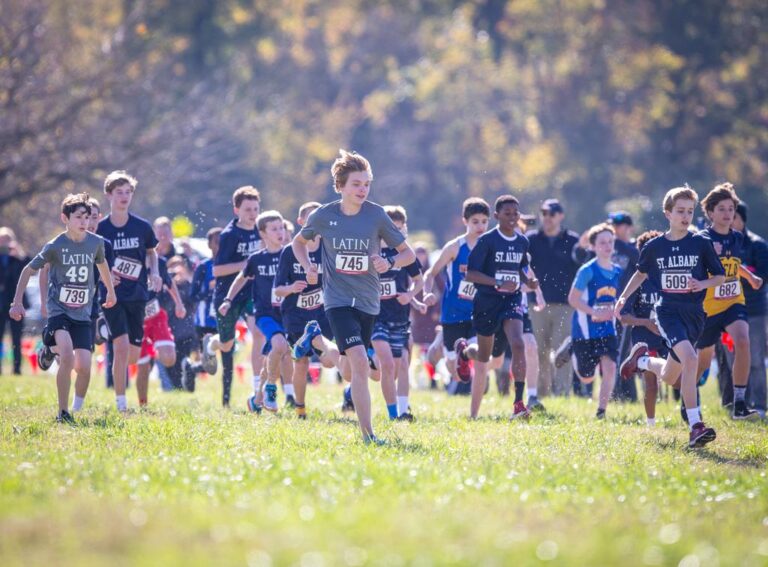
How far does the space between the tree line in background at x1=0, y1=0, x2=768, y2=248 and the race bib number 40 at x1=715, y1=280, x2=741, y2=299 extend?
25251 mm

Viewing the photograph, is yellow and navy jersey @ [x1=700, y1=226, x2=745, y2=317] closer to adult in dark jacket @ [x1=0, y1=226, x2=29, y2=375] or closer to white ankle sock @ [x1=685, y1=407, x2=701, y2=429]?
white ankle sock @ [x1=685, y1=407, x2=701, y2=429]

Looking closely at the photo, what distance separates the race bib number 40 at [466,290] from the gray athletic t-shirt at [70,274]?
397cm

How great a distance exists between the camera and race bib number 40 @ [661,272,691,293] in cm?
1117

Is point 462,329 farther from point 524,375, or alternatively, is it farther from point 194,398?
point 194,398

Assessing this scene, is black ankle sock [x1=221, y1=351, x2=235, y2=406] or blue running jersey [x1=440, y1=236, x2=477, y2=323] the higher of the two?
blue running jersey [x1=440, y1=236, x2=477, y2=323]

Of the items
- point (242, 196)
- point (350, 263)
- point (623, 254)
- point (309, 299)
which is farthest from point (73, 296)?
point (623, 254)

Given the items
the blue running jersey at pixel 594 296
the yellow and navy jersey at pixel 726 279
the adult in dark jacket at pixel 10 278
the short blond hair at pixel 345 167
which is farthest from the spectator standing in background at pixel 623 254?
the adult in dark jacket at pixel 10 278

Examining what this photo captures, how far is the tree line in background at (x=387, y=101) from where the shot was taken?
39094 mm

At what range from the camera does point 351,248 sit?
34.1 ft

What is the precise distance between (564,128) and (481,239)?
39.2 metres

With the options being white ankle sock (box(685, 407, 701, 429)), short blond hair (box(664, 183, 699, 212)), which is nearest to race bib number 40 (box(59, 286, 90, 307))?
short blond hair (box(664, 183, 699, 212))

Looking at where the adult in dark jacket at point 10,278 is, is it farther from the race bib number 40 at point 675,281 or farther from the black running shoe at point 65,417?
the race bib number 40 at point 675,281

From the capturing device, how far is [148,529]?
21.7 ft

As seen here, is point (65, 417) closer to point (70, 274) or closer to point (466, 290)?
point (70, 274)
